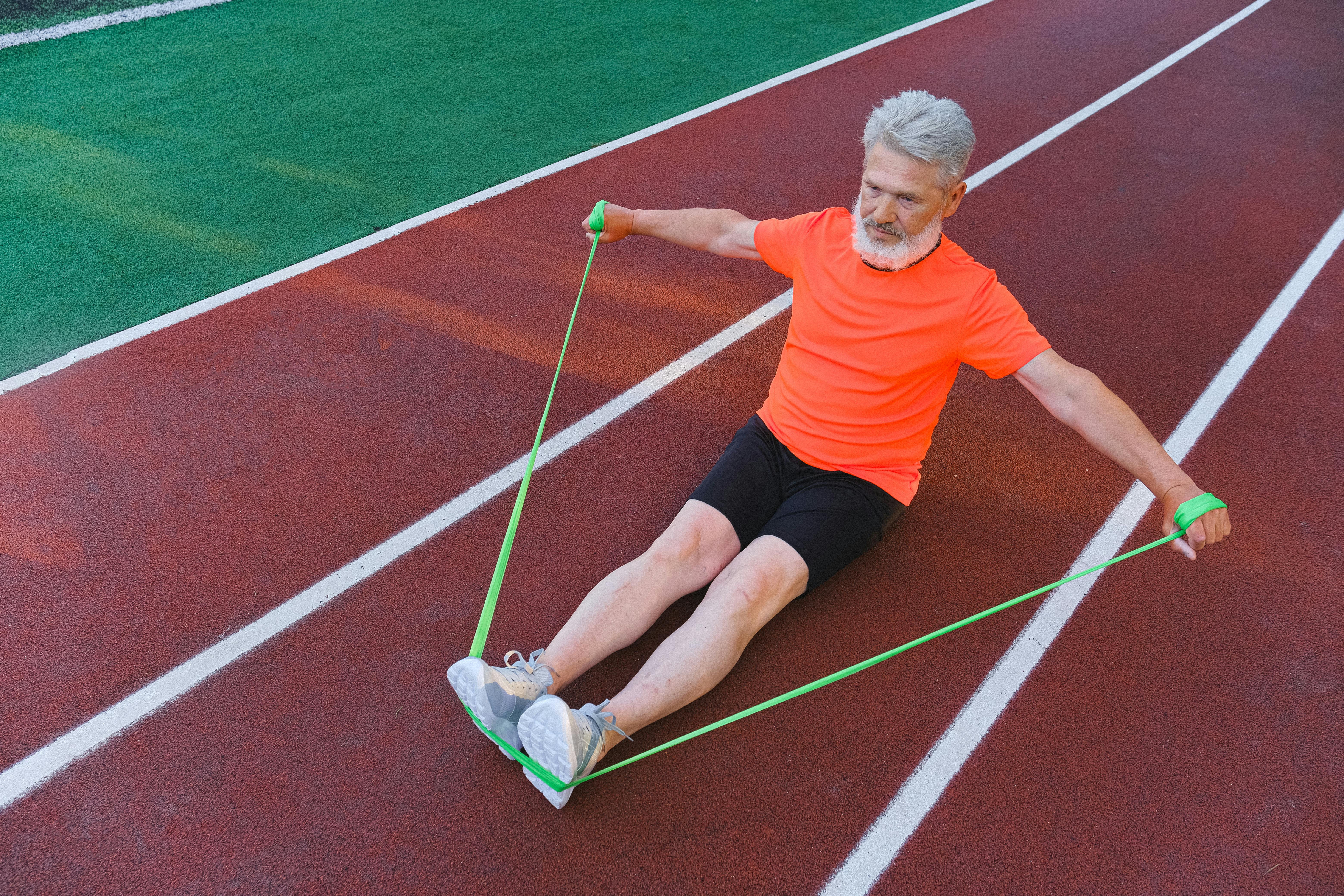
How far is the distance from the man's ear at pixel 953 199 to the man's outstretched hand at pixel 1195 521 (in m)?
1.03

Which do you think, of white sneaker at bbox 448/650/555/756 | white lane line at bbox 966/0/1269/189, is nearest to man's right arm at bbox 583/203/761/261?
white sneaker at bbox 448/650/555/756

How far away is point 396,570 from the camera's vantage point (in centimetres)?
311

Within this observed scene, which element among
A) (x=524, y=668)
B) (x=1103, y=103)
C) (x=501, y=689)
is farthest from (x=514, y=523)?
(x=1103, y=103)

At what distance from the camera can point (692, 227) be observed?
3.18m

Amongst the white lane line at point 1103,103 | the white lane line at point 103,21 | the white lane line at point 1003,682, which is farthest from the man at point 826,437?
the white lane line at point 103,21

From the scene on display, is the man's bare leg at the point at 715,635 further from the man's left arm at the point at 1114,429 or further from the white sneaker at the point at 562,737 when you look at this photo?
the man's left arm at the point at 1114,429

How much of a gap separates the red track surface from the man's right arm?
0.92 meters

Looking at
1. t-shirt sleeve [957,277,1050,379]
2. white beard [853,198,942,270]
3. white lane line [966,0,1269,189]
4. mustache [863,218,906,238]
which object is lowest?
white lane line [966,0,1269,189]

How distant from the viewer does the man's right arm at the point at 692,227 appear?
3.13 metres

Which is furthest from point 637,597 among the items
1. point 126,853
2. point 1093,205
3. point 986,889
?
point 1093,205

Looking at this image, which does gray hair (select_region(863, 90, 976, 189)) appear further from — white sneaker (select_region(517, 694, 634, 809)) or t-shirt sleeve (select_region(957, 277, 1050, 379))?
white sneaker (select_region(517, 694, 634, 809))

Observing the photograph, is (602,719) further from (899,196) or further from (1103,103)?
(1103,103)

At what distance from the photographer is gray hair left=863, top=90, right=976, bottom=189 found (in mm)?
2457

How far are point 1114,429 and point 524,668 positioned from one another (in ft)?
6.11
